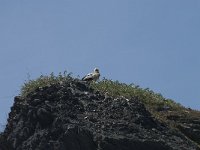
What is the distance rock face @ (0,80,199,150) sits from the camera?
74.0 ft

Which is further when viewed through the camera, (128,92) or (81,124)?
(128,92)

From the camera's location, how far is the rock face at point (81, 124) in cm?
2256

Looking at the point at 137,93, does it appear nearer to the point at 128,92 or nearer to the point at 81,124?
the point at 128,92

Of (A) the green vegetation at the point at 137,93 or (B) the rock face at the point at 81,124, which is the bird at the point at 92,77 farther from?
(B) the rock face at the point at 81,124

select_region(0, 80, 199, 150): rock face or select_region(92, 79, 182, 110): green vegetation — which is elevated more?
select_region(92, 79, 182, 110): green vegetation

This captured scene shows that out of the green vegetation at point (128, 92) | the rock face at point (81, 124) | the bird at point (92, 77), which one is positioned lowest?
the rock face at point (81, 124)

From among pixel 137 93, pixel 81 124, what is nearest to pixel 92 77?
pixel 137 93

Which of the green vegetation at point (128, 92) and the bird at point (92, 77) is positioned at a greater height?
the bird at point (92, 77)

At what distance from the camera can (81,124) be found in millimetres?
23000

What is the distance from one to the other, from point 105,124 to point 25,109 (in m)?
2.49

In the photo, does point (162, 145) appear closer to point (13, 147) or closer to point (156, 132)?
point (156, 132)

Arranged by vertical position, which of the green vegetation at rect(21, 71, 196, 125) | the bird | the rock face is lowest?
the rock face

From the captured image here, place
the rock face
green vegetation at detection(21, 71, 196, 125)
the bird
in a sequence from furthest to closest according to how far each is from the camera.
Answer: the bird → green vegetation at detection(21, 71, 196, 125) → the rock face

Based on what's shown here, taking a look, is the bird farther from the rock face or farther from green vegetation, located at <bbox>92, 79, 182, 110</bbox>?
the rock face
